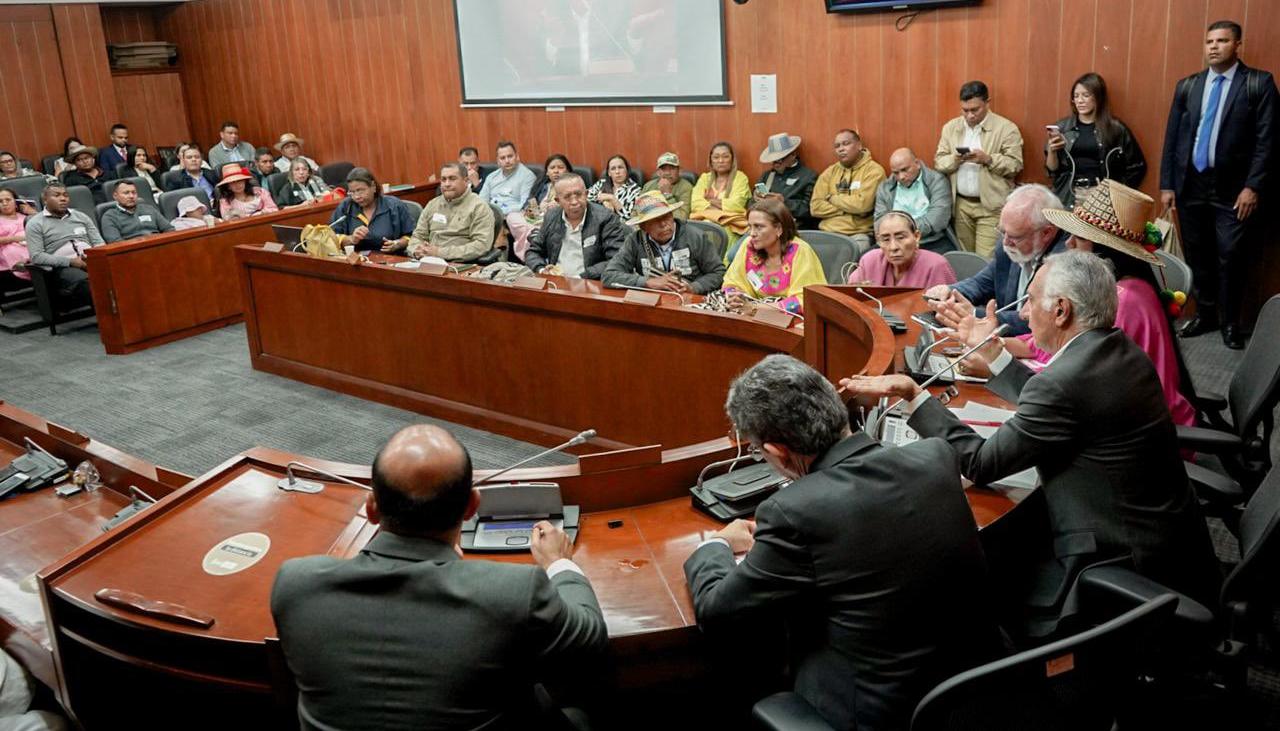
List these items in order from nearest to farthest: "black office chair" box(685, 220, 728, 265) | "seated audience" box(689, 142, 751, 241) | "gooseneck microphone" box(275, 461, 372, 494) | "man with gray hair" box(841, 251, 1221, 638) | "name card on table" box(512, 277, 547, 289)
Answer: "man with gray hair" box(841, 251, 1221, 638), "gooseneck microphone" box(275, 461, 372, 494), "name card on table" box(512, 277, 547, 289), "black office chair" box(685, 220, 728, 265), "seated audience" box(689, 142, 751, 241)

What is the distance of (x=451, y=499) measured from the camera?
1703 millimetres

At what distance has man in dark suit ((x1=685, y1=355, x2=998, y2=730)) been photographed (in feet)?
5.67

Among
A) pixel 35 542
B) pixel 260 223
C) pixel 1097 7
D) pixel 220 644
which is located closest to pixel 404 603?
pixel 220 644

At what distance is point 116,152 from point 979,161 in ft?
30.0

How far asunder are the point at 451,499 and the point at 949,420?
1.22 metres

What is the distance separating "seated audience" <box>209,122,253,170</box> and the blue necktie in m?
8.89

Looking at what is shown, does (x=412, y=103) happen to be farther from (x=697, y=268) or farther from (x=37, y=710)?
(x=37, y=710)

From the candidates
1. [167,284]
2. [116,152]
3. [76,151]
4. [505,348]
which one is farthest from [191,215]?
[505,348]

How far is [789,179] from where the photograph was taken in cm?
696

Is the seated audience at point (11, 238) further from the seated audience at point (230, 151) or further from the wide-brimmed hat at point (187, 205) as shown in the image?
the seated audience at point (230, 151)

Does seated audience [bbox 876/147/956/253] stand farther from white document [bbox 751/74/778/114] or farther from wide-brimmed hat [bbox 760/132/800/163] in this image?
white document [bbox 751/74/778/114]

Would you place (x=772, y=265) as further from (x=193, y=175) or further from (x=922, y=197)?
(x=193, y=175)

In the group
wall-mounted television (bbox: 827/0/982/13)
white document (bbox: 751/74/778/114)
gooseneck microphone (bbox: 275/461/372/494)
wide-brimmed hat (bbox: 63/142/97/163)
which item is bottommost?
gooseneck microphone (bbox: 275/461/372/494)

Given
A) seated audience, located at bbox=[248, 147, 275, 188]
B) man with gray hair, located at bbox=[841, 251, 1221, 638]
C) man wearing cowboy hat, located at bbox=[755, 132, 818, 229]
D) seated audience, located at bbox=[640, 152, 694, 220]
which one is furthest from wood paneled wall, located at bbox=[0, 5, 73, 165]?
man with gray hair, located at bbox=[841, 251, 1221, 638]
